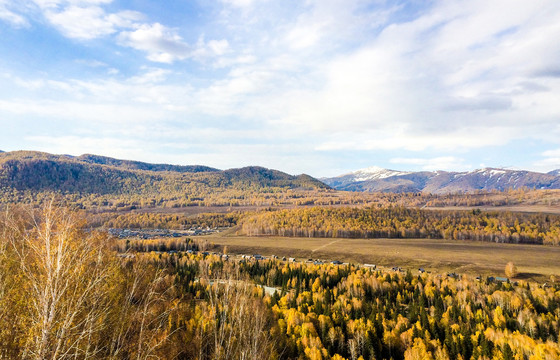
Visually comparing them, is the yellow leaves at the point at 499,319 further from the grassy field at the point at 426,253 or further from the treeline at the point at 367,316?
the grassy field at the point at 426,253

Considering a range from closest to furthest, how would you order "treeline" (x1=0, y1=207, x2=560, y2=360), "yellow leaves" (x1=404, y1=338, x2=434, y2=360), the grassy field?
"treeline" (x1=0, y1=207, x2=560, y2=360) < "yellow leaves" (x1=404, y1=338, x2=434, y2=360) < the grassy field

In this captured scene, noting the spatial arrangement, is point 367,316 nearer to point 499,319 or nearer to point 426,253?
point 499,319

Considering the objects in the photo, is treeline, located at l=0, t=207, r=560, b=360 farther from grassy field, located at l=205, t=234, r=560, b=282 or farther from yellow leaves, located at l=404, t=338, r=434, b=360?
grassy field, located at l=205, t=234, r=560, b=282

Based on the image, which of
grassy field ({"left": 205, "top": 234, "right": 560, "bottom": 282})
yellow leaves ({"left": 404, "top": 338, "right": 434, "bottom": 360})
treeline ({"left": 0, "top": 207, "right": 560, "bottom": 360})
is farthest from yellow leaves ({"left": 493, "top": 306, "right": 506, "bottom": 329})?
grassy field ({"left": 205, "top": 234, "right": 560, "bottom": 282})

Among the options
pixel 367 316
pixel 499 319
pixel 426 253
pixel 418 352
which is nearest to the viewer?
pixel 418 352

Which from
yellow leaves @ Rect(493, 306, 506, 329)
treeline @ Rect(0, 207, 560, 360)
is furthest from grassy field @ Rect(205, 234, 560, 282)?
yellow leaves @ Rect(493, 306, 506, 329)

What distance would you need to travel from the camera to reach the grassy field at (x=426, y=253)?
114 metres

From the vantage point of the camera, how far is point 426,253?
137 meters

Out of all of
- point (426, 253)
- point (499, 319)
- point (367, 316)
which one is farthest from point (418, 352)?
point (426, 253)

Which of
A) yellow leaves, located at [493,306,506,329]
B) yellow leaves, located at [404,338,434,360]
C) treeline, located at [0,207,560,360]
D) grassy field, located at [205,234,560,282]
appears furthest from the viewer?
grassy field, located at [205,234,560,282]

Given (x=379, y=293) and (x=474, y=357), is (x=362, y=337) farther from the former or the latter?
(x=379, y=293)

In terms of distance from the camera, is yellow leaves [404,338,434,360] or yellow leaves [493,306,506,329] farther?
yellow leaves [493,306,506,329]

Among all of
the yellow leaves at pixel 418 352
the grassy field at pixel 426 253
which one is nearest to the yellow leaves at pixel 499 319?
the yellow leaves at pixel 418 352

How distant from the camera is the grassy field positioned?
114 metres
